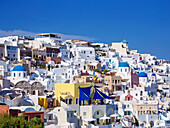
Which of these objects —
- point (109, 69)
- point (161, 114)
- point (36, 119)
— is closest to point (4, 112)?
point (36, 119)

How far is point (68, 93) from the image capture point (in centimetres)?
4316

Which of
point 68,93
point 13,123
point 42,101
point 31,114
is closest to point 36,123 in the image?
point 31,114

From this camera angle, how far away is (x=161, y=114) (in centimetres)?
4972

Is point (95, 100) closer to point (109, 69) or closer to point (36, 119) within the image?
point (36, 119)

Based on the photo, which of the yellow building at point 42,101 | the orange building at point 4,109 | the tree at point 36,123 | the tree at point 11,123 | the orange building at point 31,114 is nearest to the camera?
the tree at point 11,123

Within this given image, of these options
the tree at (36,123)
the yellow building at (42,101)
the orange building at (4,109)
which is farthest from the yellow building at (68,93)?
the orange building at (4,109)

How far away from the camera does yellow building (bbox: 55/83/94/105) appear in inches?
1656

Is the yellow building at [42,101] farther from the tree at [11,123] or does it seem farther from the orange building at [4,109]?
the tree at [11,123]

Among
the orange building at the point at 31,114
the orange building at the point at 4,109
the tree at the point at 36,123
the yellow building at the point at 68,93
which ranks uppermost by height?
the yellow building at the point at 68,93

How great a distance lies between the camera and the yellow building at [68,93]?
42.1 m

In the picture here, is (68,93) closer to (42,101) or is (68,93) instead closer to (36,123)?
(42,101)

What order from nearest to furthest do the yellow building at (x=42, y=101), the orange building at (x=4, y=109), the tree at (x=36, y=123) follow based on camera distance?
the tree at (x=36, y=123) < the orange building at (x=4, y=109) < the yellow building at (x=42, y=101)

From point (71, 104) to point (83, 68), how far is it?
82.8 ft

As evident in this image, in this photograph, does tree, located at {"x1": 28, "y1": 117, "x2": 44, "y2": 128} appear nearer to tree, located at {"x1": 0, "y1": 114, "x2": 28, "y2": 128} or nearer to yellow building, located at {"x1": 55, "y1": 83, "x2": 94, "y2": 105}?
tree, located at {"x1": 0, "y1": 114, "x2": 28, "y2": 128}
